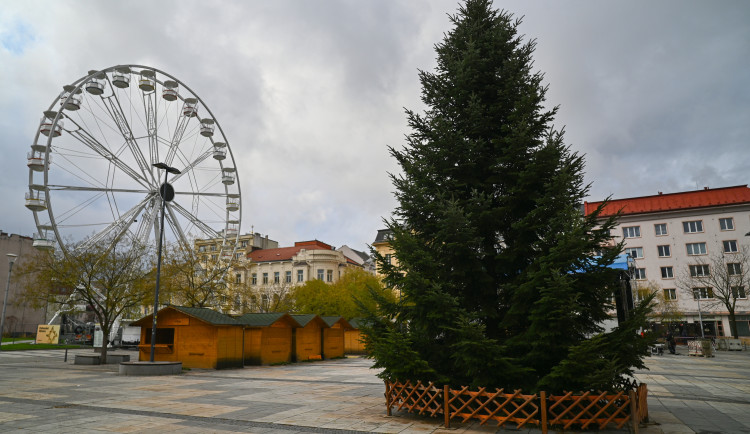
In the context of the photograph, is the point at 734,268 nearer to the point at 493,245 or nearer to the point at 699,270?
the point at 699,270

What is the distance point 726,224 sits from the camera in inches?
2143

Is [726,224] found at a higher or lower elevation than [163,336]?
higher

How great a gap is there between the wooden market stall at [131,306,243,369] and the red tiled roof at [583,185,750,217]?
4459cm

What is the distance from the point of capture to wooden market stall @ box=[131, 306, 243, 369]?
2573 cm

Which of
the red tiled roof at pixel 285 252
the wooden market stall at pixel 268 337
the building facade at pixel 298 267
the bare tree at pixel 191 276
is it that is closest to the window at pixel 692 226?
the building facade at pixel 298 267

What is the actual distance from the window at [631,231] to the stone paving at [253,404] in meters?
40.0

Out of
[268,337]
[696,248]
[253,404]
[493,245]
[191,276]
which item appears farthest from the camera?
[696,248]

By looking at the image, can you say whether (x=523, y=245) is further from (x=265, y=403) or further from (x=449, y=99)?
(x=265, y=403)

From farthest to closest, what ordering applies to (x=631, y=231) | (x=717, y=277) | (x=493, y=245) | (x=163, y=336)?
(x=631, y=231) < (x=717, y=277) < (x=163, y=336) < (x=493, y=245)

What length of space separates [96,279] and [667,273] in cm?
6103

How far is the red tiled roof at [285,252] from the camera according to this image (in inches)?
3007

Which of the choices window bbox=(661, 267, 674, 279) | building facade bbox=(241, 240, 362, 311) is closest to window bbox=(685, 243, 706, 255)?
window bbox=(661, 267, 674, 279)

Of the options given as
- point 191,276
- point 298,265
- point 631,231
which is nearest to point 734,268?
point 631,231

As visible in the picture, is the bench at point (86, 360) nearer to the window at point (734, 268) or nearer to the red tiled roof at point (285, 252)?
the red tiled roof at point (285, 252)
